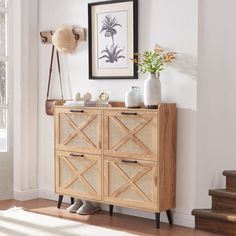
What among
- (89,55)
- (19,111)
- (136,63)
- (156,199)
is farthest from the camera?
(19,111)

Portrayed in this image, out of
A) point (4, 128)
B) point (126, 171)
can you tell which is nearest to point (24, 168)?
point (4, 128)

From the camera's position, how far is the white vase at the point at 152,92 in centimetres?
493

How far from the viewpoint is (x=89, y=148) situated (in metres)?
5.33

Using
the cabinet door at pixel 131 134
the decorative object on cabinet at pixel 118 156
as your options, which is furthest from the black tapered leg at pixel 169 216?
the cabinet door at pixel 131 134

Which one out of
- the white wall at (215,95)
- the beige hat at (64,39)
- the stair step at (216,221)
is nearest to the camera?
the stair step at (216,221)

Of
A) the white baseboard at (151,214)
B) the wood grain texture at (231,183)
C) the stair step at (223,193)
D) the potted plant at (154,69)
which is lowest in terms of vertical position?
the white baseboard at (151,214)

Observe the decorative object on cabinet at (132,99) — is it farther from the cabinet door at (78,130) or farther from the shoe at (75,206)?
the shoe at (75,206)

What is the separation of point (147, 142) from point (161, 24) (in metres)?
1.07

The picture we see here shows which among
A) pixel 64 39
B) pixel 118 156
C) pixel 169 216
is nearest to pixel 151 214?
pixel 169 216

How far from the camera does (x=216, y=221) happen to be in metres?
4.88

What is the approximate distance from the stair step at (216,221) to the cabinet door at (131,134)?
0.64 meters

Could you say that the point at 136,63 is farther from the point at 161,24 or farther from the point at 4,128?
the point at 4,128

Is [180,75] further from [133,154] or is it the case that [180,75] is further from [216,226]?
[216,226]

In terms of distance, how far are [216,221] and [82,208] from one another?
4.35 feet
